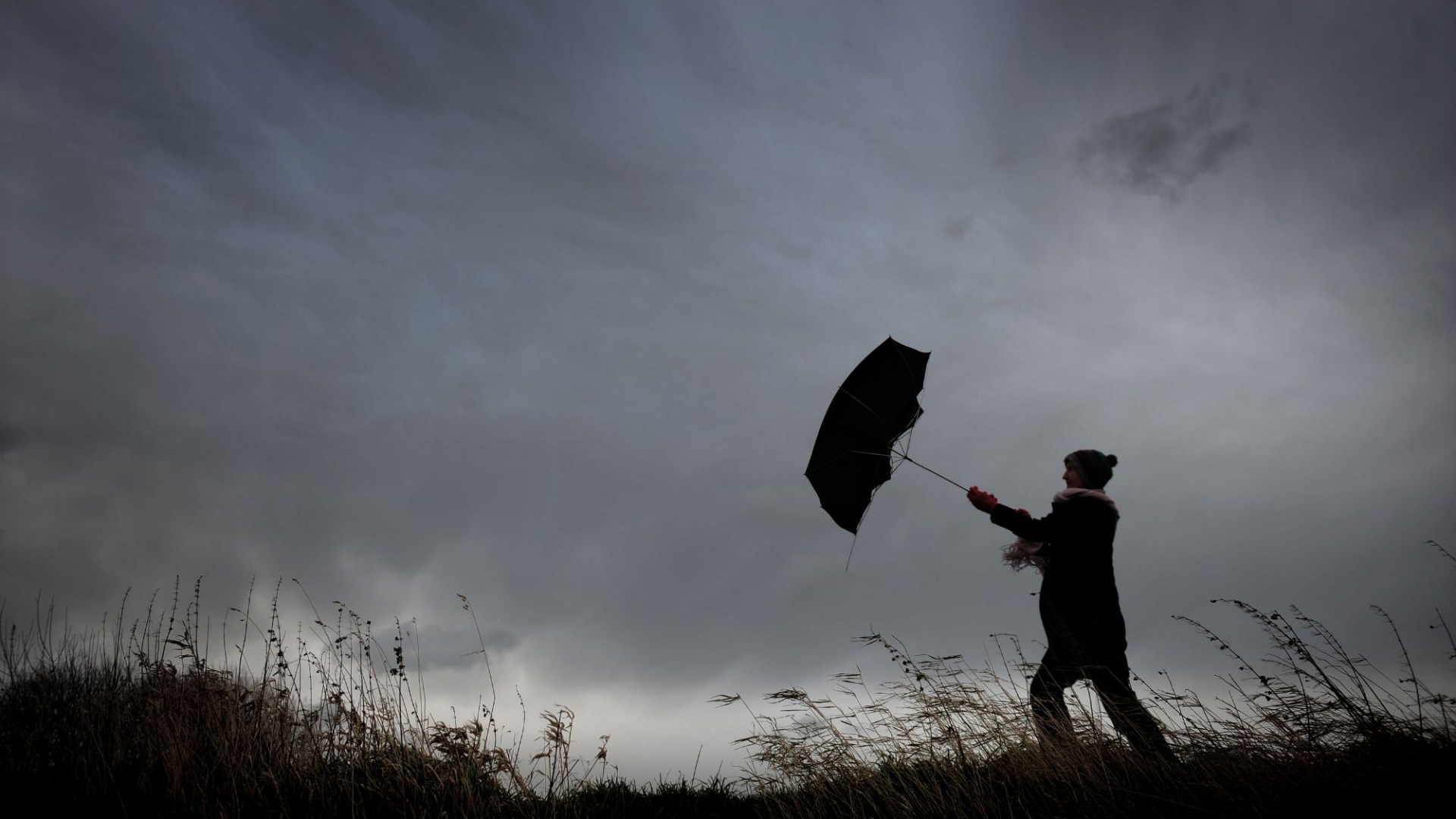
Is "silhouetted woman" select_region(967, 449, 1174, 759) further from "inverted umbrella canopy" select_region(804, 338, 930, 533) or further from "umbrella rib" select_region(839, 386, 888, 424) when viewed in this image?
"umbrella rib" select_region(839, 386, 888, 424)

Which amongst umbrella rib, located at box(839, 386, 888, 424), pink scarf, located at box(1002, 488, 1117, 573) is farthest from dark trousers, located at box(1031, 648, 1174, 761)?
umbrella rib, located at box(839, 386, 888, 424)

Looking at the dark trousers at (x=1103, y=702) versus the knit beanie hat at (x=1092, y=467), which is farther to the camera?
the knit beanie hat at (x=1092, y=467)

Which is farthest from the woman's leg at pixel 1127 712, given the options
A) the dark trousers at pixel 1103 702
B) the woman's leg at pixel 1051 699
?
the woman's leg at pixel 1051 699

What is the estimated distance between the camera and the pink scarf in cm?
535

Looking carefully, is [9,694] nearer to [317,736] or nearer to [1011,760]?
[317,736]

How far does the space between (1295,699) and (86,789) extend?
330 inches

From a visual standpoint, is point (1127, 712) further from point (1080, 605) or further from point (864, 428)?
point (864, 428)

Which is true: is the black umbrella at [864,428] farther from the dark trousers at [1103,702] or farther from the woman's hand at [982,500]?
the dark trousers at [1103,702]

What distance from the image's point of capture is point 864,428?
20.0 feet

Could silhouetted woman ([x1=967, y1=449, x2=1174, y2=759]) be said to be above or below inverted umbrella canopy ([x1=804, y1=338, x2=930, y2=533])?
below

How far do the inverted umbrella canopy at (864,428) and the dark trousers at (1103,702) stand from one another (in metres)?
1.83

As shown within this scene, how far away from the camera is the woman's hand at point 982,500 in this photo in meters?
5.49

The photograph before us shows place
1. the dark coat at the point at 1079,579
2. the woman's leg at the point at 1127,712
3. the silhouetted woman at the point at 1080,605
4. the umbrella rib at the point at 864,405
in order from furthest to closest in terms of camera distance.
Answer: the umbrella rib at the point at 864,405, the dark coat at the point at 1079,579, the silhouetted woman at the point at 1080,605, the woman's leg at the point at 1127,712

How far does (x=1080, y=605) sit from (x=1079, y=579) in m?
0.18
